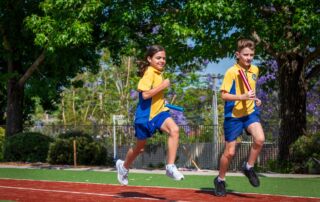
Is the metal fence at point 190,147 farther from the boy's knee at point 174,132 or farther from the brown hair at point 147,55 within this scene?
the boy's knee at point 174,132

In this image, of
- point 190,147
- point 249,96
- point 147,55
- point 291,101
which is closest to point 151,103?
point 147,55

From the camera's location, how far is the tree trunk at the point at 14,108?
25.4 metres

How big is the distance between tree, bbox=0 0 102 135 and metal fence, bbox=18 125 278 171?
9.30 feet

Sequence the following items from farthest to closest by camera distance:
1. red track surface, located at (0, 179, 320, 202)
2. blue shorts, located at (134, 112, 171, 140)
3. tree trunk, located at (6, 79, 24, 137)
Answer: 1. tree trunk, located at (6, 79, 24, 137)
2. red track surface, located at (0, 179, 320, 202)
3. blue shorts, located at (134, 112, 171, 140)

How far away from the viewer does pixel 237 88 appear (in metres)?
8.19

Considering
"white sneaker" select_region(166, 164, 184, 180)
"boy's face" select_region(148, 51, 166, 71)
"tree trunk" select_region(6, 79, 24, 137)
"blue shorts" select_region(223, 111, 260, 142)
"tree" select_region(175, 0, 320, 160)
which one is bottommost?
"white sneaker" select_region(166, 164, 184, 180)

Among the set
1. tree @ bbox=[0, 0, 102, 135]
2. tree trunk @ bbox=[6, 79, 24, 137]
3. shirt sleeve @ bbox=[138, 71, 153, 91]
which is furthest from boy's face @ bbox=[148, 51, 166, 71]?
tree trunk @ bbox=[6, 79, 24, 137]

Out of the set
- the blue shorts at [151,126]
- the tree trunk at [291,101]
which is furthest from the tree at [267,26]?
the blue shorts at [151,126]

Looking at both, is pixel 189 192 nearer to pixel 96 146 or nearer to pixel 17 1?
pixel 96 146

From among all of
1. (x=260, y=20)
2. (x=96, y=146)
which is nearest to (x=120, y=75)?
(x=96, y=146)

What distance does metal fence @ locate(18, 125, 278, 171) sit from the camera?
20.3m

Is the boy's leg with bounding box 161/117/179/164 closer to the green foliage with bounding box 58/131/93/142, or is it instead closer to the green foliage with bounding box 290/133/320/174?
the green foliage with bounding box 290/133/320/174

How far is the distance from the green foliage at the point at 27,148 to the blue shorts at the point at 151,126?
1565 centimetres

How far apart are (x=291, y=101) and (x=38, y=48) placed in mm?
10377
